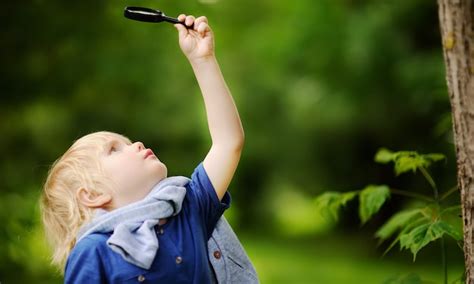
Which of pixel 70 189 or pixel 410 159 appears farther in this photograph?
pixel 410 159

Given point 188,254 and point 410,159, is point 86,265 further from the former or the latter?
point 410,159

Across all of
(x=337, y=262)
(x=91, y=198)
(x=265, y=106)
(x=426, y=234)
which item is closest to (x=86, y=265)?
(x=91, y=198)

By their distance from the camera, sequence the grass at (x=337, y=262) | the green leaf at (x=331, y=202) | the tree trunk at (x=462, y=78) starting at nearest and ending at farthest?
the tree trunk at (x=462, y=78) → the green leaf at (x=331, y=202) → the grass at (x=337, y=262)

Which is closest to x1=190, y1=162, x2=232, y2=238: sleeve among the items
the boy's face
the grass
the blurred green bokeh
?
the boy's face

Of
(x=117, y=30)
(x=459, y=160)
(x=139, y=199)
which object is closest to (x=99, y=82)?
(x=117, y=30)

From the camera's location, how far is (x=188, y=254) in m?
1.94

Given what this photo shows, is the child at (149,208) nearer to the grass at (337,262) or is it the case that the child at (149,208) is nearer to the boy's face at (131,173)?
the boy's face at (131,173)

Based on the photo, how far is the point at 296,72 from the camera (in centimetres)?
938

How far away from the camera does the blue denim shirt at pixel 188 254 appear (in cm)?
186

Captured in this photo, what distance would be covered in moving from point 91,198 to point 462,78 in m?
1.09

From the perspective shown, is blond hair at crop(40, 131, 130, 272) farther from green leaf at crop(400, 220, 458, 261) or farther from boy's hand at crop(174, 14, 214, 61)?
green leaf at crop(400, 220, 458, 261)

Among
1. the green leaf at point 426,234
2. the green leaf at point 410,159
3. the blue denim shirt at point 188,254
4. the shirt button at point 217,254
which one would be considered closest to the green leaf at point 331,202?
the green leaf at point 410,159

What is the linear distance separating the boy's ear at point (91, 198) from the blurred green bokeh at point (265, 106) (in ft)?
5.86

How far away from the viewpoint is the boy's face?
199cm
